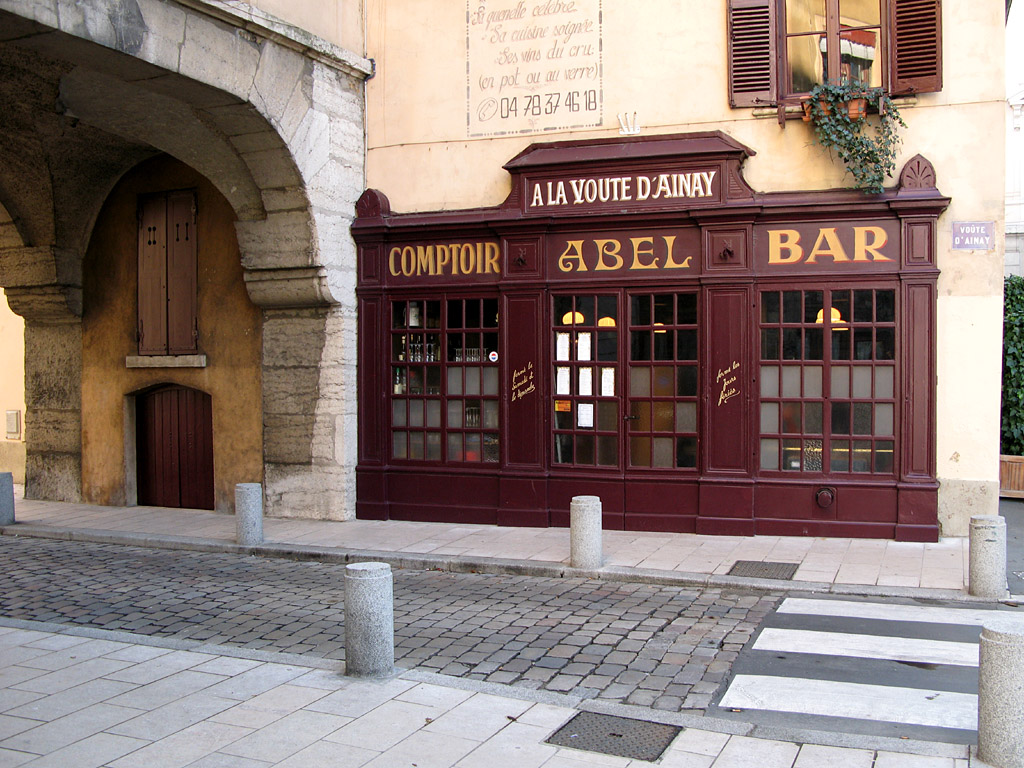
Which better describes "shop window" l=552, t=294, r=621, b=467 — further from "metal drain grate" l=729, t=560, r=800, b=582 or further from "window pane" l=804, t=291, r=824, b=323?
"metal drain grate" l=729, t=560, r=800, b=582

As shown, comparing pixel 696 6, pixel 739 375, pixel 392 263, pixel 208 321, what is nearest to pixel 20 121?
pixel 208 321

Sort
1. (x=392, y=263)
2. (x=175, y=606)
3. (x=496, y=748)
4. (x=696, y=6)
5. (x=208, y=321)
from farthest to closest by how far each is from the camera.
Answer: (x=208, y=321) < (x=392, y=263) < (x=696, y=6) < (x=175, y=606) < (x=496, y=748)

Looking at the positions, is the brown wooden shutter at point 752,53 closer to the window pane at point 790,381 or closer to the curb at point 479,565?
the window pane at point 790,381

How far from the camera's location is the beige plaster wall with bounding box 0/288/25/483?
1563 cm

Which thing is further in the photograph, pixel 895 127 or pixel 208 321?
pixel 208 321

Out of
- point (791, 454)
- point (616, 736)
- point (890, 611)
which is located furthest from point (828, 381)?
point (616, 736)

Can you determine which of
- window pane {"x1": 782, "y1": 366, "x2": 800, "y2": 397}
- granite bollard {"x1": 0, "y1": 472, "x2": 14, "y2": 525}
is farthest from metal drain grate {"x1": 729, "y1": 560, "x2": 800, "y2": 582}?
granite bollard {"x1": 0, "y1": 472, "x2": 14, "y2": 525}

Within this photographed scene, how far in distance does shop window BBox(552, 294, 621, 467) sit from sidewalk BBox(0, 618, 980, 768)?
5.71 m

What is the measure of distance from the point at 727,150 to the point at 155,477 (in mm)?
9332

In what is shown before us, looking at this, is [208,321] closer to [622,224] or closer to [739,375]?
[622,224]

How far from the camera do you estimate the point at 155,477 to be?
45.4 feet

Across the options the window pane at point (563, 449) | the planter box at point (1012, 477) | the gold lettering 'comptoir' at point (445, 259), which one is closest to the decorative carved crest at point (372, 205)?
the gold lettering 'comptoir' at point (445, 259)

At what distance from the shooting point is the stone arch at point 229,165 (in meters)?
9.85

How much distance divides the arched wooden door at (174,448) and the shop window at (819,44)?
8559 mm
